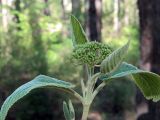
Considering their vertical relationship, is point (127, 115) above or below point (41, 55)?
below

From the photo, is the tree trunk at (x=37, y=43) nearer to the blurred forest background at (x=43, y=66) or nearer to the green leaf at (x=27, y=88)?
the blurred forest background at (x=43, y=66)

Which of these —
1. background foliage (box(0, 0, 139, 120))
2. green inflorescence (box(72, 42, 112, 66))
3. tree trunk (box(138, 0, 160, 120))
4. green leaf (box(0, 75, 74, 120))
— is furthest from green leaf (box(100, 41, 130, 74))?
background foliage (box(0, 0, 139, 120))

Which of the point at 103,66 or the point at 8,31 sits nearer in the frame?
the point at 103,66

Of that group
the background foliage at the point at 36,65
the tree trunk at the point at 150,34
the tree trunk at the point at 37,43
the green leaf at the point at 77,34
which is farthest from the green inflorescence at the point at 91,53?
the tree trunk at the point at 37,43

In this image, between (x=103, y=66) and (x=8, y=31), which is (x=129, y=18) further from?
(x=103, y=66)

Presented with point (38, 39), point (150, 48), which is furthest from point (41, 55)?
point (150, 48)

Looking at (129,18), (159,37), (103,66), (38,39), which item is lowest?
(129,18)

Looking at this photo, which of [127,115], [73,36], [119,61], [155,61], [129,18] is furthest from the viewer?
[129,18]
